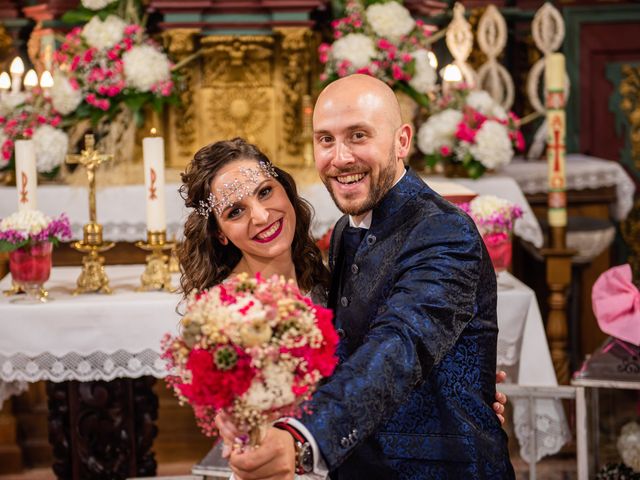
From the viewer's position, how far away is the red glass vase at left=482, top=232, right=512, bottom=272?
14.7ft

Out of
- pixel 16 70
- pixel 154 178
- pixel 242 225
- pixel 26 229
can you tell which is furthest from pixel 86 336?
pixel 16 70

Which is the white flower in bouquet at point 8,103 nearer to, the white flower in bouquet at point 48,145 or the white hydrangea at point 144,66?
the white flower in bouquet at point 48,145

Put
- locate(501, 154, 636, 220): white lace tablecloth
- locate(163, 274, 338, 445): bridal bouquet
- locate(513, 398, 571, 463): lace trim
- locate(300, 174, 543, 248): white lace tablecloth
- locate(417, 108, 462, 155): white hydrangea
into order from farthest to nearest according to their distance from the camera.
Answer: locate(501, 154, 636, 220): white lace tablecloth → locate(417, 108, 462, 155): white hydrangea → locate(300, 174, 543, 248): white lace tablecloth → locate(513, 398, 571, 463): lace trim → locate(163, 274, 338, 445): bridal bouquet

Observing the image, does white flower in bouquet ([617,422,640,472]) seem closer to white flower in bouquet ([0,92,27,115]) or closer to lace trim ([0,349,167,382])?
lace trim ([0,349,167,382])

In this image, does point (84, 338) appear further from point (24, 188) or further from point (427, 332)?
point (427, 332)

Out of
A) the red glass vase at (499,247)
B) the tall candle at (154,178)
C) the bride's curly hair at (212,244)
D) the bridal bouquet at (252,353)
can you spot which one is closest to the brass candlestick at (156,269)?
the tall candle at (154,178)

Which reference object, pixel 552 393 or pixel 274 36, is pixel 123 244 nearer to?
pixel 274 36

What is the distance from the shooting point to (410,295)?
223 cm

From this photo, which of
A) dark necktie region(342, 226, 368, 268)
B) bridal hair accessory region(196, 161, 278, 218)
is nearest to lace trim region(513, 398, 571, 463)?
bridal hair accessory region(196, 161, 278, 218)

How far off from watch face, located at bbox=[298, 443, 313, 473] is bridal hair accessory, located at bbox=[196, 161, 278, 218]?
1309mm

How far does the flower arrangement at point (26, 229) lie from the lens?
13.4 feet

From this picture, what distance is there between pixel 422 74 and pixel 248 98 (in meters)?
0.93

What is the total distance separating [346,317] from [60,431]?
2.19m

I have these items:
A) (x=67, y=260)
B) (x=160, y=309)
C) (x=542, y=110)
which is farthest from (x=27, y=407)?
(x=542, y=110)
